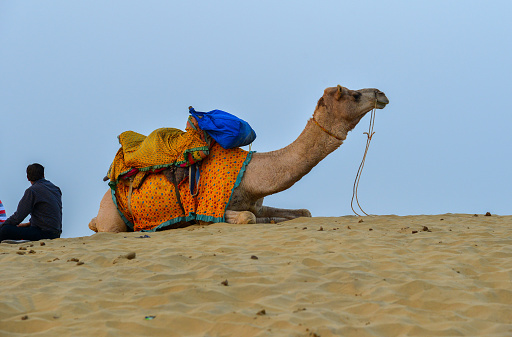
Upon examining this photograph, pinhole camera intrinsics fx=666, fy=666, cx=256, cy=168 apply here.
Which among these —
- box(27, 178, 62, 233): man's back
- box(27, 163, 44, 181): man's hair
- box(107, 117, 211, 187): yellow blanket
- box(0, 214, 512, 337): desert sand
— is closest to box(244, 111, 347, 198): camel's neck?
box(107, 117, 211, 187): yellow blanket

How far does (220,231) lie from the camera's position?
8008mm

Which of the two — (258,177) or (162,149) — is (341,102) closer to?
(258,177)

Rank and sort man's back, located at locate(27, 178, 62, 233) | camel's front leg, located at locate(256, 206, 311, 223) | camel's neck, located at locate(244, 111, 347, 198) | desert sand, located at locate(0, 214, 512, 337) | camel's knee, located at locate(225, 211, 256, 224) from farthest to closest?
camel's front leg, located at locate(256, 206, 311, 223) → man's back, located at locate(27, 178, 62, 233) → camel's neck, located at locate(244, 111, 347, 198) → camel's knee, located at locate(225, 211, 256, 224) → desert sand, located at locate(0, 214, 512, 337)

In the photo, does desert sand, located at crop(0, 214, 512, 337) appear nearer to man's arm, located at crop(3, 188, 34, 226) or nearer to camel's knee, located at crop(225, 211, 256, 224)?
camel's knee, located at crop(225, 211, 256, 224)

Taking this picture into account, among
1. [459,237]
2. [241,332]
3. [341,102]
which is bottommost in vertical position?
[241,332]

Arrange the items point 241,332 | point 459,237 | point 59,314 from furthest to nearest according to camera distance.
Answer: point 459,237 → point 59,314 → point 241,332

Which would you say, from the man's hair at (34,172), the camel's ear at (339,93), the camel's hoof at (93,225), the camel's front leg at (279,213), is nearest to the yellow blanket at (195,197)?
the camel's front leg at (279,213)

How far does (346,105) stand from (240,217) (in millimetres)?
2017

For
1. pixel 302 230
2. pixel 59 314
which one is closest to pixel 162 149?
pixel 302 230

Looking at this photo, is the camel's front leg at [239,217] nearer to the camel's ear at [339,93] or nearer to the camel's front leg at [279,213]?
the camel's front leg at [279,213]

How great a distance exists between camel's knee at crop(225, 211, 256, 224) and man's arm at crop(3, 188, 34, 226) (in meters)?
2.66

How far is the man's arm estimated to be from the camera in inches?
353

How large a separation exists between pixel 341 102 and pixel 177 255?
369 centimetres

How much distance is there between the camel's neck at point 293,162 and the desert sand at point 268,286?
5.99 ft
